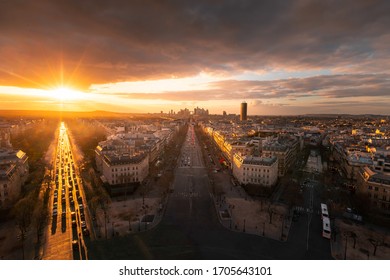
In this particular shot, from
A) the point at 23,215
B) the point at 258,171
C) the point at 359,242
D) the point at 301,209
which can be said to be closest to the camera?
the point at 359,242

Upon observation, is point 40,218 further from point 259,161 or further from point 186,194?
point 259,161

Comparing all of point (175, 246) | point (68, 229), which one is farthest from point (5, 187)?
point (175, 246)

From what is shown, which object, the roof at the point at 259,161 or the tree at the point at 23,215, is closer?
the tree at the point at 23,215

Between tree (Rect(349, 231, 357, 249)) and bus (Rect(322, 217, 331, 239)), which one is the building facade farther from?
tree (Rect(349, 231, 357, 249))

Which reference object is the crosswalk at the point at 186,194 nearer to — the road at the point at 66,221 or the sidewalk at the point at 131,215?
the sidewalk at the point at 131,215

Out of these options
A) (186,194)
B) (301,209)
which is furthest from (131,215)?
(301,209)

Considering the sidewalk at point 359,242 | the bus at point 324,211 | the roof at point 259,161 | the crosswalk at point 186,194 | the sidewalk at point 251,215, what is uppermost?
the roof at point 259,161

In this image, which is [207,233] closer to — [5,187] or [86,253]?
[86,253]

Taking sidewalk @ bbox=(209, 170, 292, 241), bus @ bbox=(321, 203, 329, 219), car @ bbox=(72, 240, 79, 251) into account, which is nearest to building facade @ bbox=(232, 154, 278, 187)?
sidewalk @ bbox=(209, 170, 292, 241)

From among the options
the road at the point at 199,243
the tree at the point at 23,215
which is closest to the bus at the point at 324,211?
the road at the point at 199,243

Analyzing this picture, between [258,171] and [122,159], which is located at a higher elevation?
[122,159]

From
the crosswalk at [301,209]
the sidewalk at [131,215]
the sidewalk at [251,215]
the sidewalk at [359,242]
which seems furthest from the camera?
the crosswalk at [301,209]
